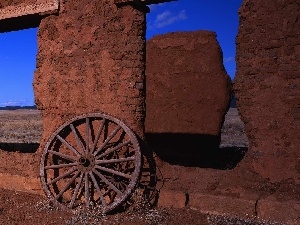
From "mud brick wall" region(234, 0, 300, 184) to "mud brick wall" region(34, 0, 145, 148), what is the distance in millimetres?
1345

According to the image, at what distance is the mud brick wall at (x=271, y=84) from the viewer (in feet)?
12.2

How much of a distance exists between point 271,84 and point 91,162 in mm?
2439

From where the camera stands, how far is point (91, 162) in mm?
4383

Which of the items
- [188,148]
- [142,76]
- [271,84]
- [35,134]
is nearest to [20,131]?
[35,134]

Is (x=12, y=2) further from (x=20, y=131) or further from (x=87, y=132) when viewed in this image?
(x=20, y=131)

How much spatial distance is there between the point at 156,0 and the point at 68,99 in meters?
1.87

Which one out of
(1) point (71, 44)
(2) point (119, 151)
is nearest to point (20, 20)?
(1) point (71, 44)

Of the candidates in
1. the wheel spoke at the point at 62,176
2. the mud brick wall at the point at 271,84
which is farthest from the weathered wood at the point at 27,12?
the mud brick wall at the point at 271,84

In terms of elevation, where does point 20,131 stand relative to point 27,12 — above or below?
below

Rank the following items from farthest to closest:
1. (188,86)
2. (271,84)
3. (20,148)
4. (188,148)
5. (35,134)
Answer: (35,134), (20,148), (188,86), (188,148), (271,84)

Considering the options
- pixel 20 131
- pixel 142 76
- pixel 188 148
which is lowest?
pixel 188 148

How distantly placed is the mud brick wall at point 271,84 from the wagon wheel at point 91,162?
4.76 feet

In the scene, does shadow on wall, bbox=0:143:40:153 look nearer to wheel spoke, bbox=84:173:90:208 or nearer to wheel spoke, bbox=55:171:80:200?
wheel spoke, bbox=55:171:80:200

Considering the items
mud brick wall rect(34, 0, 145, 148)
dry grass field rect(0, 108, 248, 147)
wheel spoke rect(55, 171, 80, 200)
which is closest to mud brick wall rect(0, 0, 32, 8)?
mud brick wall rect(34, 0, 145, 148)
